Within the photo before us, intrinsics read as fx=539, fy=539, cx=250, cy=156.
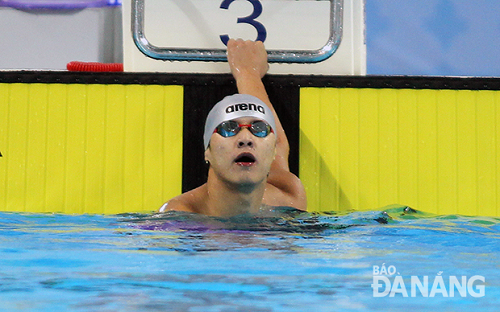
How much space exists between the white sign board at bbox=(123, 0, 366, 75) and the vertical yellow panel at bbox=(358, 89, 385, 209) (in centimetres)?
24

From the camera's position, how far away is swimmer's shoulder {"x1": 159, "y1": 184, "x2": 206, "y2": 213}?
259 cm

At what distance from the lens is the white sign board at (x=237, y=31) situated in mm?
3229

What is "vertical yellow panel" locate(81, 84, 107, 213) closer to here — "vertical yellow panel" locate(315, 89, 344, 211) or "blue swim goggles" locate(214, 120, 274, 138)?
"blue swim goggles" locate(214, 120, 274, 138)

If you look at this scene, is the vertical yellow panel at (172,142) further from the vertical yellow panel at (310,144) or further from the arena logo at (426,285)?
the arena logo at (426,285)

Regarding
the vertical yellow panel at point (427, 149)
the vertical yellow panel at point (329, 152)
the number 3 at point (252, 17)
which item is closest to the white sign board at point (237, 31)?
the number 3 at point (252, 17)

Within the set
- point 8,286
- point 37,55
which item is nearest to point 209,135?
point 8,286

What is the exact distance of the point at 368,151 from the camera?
127 inches

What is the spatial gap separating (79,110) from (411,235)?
2.04 metres

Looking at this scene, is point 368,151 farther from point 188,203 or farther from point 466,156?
point 188,203

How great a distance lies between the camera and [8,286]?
1.24 m

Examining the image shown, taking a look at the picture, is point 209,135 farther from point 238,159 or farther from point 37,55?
point 37,55

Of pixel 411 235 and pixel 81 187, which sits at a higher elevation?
pixel 81 187

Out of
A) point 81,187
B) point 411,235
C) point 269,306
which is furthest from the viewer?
point 81,187

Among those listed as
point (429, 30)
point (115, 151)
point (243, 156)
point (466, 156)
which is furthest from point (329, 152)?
point (429, 30)
